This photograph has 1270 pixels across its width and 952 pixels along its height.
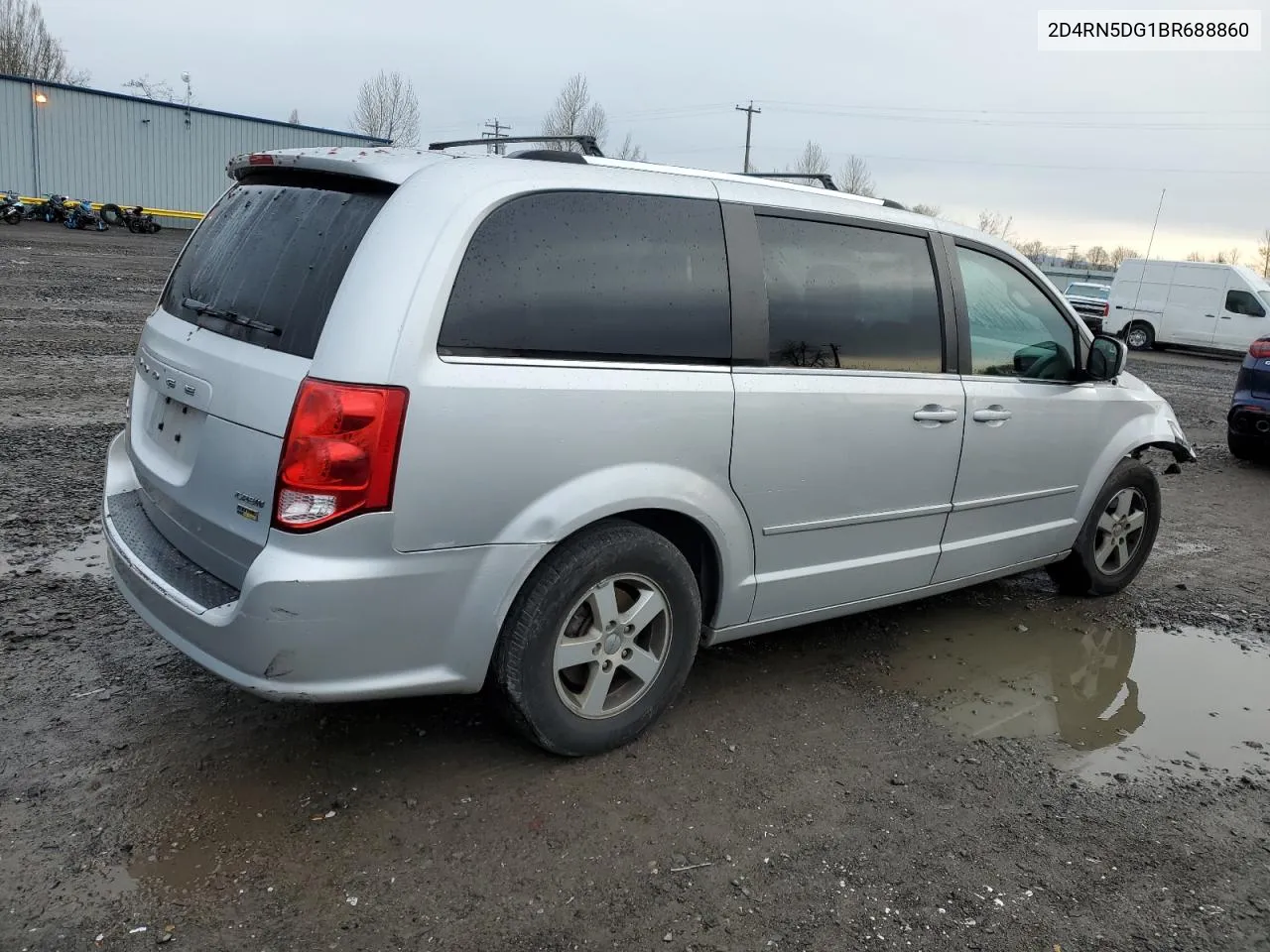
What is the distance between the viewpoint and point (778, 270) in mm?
3562

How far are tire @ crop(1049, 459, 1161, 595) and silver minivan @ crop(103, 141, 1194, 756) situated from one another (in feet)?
3.90

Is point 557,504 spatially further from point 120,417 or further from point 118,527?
point 120,417

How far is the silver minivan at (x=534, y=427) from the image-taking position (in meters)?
2.69

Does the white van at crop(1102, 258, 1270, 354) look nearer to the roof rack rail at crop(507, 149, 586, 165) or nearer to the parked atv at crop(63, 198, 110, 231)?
the roof rack rail at crop(507, 149, 586, 165)

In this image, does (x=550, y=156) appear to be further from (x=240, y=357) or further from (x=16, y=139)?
(x=16, y=139)

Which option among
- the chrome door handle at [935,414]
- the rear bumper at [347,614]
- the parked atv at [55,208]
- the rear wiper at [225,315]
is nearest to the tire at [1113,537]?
the chrome door handle at [935,414]

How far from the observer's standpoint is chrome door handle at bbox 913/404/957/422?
A: 3.91 meters

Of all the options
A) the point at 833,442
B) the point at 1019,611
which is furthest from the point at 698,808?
the point at 1019,611

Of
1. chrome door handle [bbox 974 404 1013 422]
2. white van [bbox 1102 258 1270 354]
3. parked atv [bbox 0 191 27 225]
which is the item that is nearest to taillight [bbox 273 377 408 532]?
chrome door handle [bbox 974 404 1013 422]

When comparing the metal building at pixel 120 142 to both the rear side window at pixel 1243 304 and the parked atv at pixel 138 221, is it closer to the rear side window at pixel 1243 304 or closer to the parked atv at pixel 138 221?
the parked atv at pixel 138 221

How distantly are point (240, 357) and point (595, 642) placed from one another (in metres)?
1.34

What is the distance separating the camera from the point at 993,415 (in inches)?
166

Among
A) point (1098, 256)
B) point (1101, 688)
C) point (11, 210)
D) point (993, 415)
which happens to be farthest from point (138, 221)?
point (1098, 256)

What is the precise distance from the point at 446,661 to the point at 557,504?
0.54 meters
